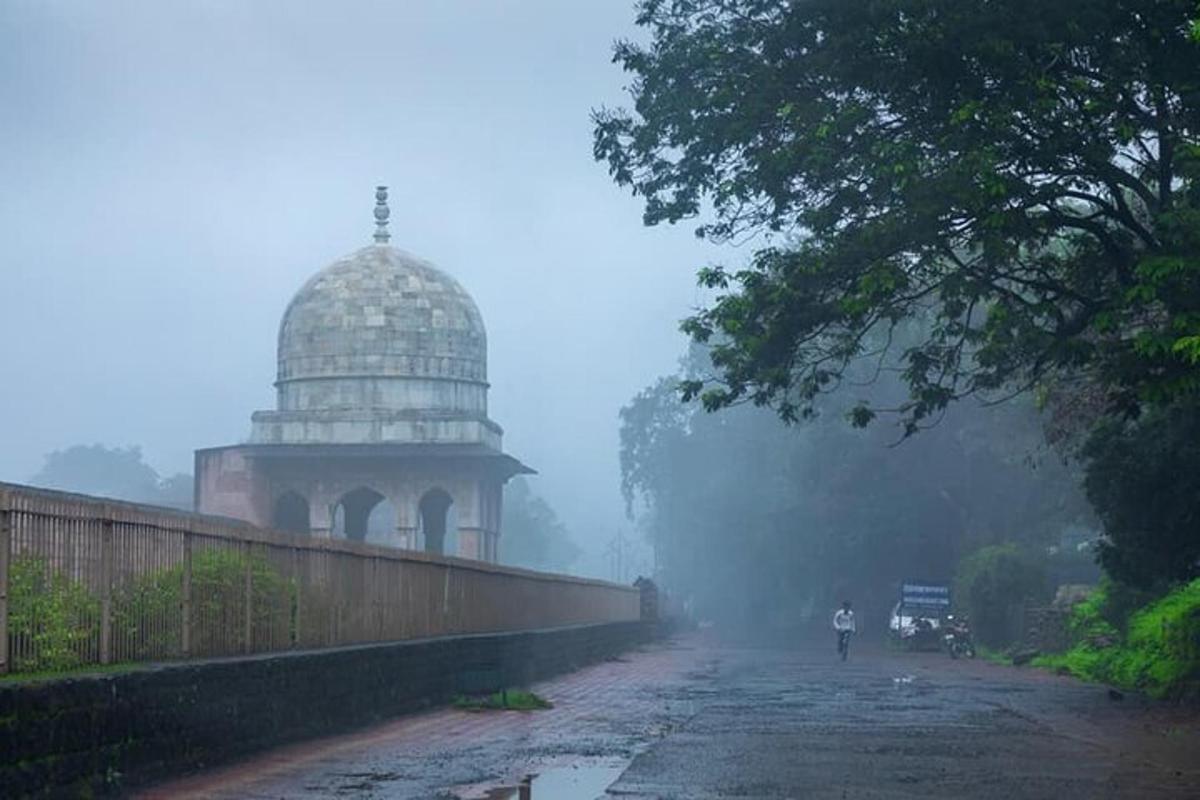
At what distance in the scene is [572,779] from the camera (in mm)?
13531

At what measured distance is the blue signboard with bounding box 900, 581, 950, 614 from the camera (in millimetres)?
51562

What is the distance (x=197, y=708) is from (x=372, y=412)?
130ft

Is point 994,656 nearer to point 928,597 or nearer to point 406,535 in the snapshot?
point 928,597

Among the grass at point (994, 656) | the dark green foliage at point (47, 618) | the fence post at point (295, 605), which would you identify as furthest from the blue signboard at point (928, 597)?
the dark green foliage at point (47, 618)

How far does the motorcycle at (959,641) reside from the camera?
1720 inches

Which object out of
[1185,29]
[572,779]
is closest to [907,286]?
[1185,29]

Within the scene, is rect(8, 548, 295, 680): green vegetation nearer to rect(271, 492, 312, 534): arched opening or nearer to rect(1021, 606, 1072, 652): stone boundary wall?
rect(1021, 606, 1072, 652): stone boundary wall

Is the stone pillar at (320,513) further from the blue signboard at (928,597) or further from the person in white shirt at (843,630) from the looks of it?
the person in white shirt at (843,630)

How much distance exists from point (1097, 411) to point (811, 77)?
33.2 ft

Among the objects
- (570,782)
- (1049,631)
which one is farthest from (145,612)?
(1049,631)

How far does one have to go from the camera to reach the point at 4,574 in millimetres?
11438

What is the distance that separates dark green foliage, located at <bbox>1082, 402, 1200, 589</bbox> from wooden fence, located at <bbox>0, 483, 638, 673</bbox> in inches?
351

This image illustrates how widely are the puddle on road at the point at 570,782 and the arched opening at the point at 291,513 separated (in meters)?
41.1

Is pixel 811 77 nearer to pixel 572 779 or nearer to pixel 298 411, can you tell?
pixel 572 779
